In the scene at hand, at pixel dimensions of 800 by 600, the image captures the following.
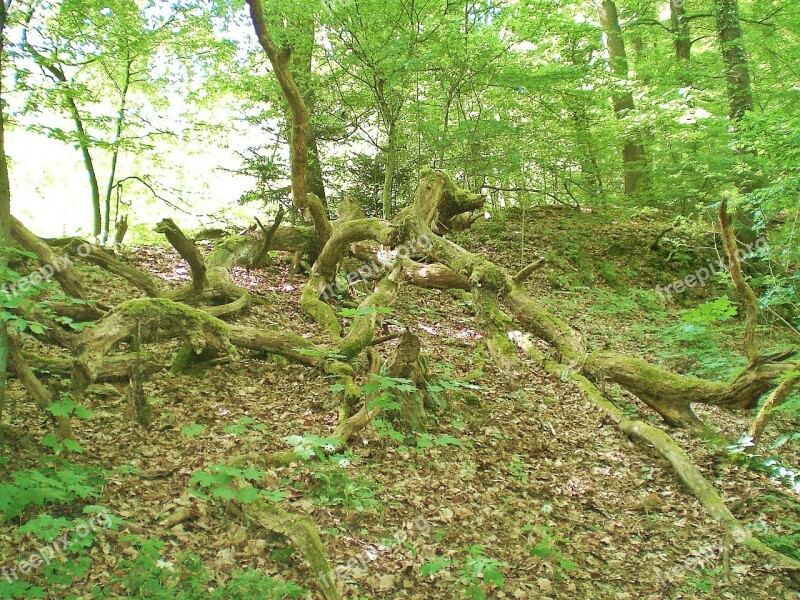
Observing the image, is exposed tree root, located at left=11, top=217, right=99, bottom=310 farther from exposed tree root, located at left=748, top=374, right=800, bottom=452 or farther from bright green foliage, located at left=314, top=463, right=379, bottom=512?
exposed tree root, located at left=748, top=374, right=800, bottom=452

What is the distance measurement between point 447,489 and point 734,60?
32.8 ft

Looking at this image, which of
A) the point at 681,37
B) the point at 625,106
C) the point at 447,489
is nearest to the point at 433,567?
the point at 447,489

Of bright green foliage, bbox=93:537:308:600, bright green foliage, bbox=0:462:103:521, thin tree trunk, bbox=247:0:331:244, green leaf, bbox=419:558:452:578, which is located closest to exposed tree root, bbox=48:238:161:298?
thin tree trunk, bbox=247:0:331:244

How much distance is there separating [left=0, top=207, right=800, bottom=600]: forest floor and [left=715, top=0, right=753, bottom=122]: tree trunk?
5367mm

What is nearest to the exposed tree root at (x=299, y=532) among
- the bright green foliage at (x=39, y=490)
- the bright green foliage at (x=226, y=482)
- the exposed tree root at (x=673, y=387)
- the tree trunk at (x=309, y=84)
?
the bright green foliage at (x=226, y=482)

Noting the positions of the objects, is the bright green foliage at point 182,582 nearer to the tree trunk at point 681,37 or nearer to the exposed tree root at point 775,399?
the exposed tree root at point 775,399

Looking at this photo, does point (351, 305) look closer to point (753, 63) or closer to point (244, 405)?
point (244, 405)

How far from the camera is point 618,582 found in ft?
12.5

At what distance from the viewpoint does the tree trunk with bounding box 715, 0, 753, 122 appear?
9.41 meters

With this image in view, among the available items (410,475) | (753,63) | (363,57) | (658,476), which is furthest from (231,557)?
(753,63)

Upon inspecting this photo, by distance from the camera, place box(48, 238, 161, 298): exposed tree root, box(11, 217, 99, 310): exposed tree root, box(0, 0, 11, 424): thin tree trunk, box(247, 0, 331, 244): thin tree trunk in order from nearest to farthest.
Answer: box(0, 0, 11, 424): thin tree trunk, box(11, 217, 99, 310): exposed tree root, box(48, 238, 161, 298): exposed tree root, box(247, 0, 331, 244): thin tree trunk

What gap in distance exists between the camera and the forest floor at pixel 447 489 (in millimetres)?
3428

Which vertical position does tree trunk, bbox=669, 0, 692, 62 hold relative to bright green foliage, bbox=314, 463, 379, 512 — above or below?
above

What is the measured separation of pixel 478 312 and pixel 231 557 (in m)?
3.66
